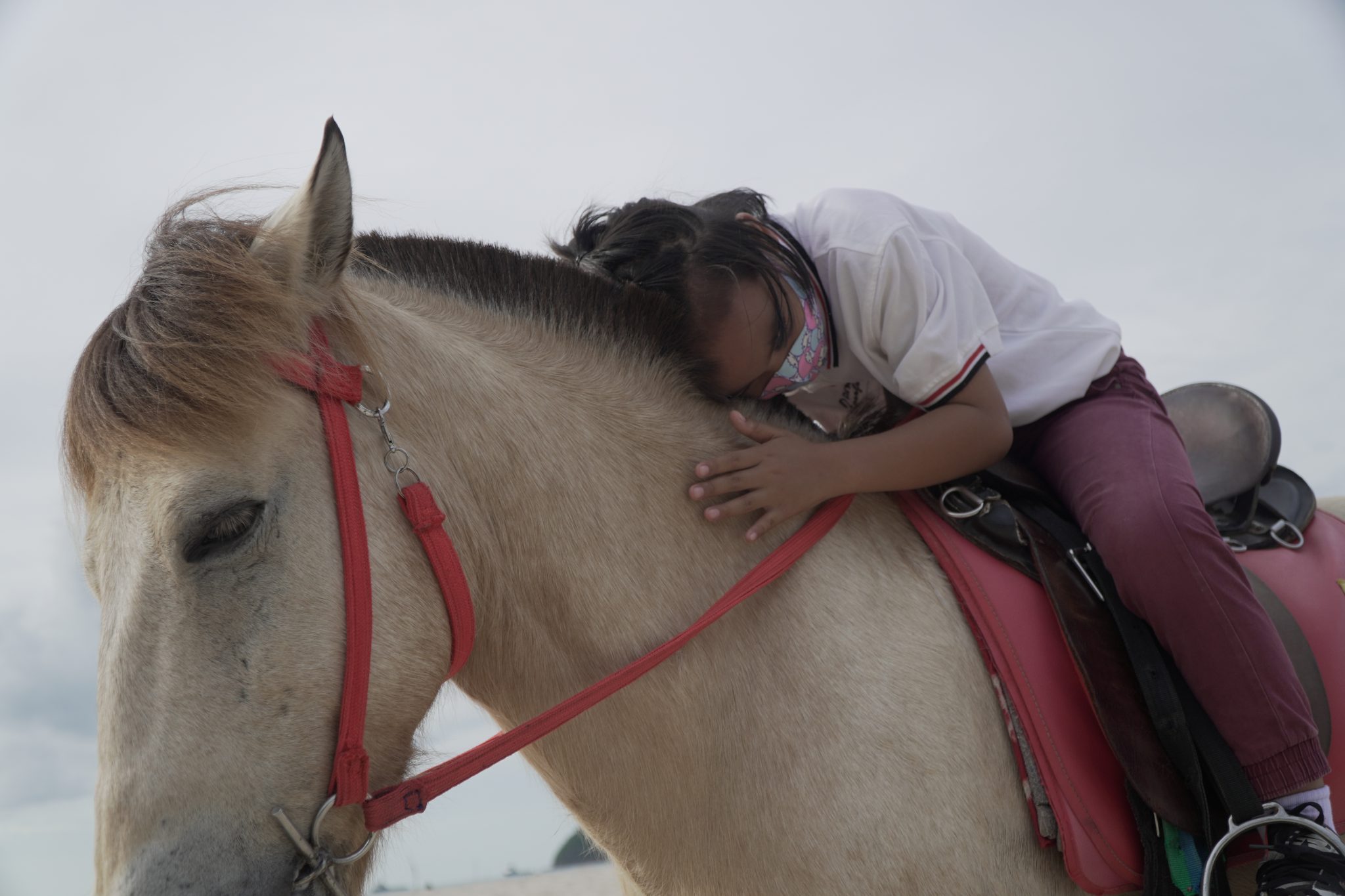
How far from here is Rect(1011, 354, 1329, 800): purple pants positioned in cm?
158

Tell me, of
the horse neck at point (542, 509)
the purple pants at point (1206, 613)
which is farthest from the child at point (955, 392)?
the horse neck at point (542, 509)

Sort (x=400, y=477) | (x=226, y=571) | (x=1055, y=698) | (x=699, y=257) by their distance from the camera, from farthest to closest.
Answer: (x=699, y=257) < (x=1055, y=698) < (x=400, y=477) < (x=226, y=571)

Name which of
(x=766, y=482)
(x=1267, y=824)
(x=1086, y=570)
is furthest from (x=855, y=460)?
(x=1267, y=824)

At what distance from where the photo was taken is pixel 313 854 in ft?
3.98

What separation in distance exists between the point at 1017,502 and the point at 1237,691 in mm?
537

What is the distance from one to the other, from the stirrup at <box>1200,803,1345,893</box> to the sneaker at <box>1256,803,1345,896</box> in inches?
0.6

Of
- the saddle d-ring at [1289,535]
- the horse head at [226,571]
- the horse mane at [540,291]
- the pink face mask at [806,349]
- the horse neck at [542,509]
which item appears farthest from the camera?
the saddle d-ring at [1289,535]

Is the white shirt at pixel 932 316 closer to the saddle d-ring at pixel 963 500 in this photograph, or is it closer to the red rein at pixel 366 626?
the saddle d-ring at pixel 963 500

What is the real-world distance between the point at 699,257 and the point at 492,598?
2.73ft

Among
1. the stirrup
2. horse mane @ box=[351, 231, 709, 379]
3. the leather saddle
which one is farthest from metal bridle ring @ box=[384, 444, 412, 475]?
the stirrup

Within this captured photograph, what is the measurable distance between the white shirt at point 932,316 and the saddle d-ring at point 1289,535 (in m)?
0.67

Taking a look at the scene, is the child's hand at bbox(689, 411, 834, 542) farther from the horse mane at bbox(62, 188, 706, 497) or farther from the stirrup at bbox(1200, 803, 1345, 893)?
the stirrup at bbox(1200, 803, 1345, 893)

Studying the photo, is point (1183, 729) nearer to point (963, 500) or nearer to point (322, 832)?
point (963, 500)

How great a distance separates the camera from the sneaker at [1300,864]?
1456 mm
